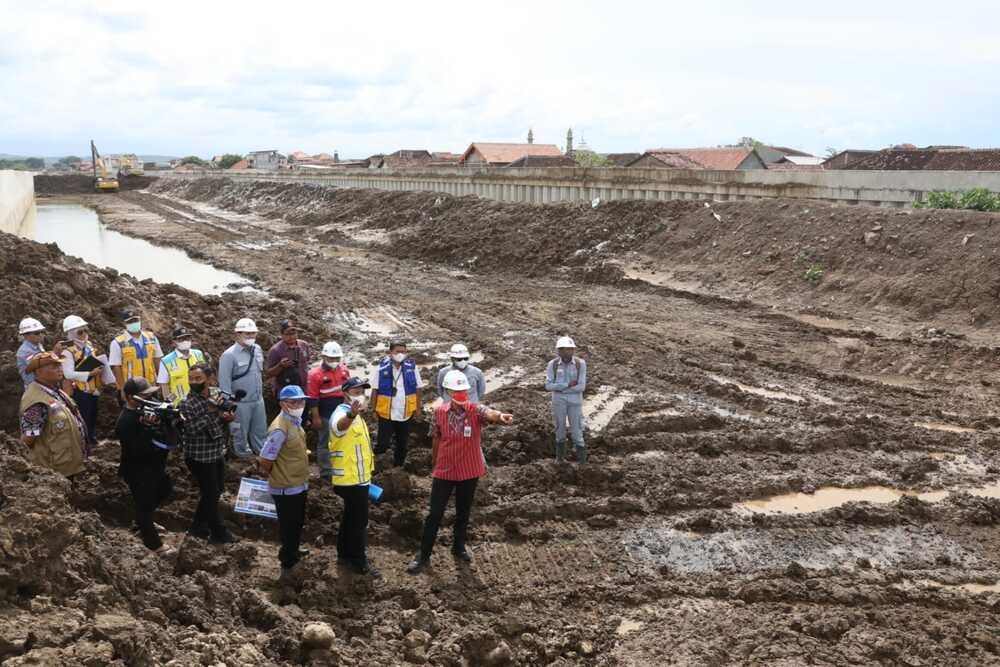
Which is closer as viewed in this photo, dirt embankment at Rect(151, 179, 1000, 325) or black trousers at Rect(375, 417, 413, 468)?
black trousers at Rect(375, 417, 413, 468)

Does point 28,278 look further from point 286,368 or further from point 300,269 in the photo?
point 300,269

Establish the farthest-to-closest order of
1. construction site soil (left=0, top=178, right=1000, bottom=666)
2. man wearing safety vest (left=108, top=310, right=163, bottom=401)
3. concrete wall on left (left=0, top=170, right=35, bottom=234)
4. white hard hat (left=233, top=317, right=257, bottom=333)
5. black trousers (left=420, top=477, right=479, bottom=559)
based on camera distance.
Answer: concrete wall on left (left=0, top=170, right=35, bottom=234), man wearing safety vest (left=108, top=310, right=163, bottom=401), white hard hat (left=233, top=317, right=257, bottom=333), black trousers (left=420, top=477, right=479, bottom=559), construction site soil (left=0, top=178, right=1000, bottom=666)

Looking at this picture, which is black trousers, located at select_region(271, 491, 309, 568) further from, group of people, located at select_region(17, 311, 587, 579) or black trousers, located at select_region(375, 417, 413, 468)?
black trousers, located at select_region(375, 417, 413, 468)

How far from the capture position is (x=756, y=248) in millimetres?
20125

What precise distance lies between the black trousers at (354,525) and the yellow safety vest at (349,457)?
94 millimetres

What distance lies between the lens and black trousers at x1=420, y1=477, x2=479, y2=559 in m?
6.30

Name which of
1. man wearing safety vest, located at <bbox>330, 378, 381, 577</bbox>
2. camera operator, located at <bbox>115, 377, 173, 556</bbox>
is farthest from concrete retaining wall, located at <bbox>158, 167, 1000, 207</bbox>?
camera operator, located at <bbox>115, 377, 173, 556</bbox>

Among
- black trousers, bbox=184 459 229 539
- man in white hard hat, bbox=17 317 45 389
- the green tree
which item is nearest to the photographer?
black trousers, bbox=184 459 229 539

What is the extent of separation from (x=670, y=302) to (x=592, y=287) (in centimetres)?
285

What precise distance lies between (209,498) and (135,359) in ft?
8.27

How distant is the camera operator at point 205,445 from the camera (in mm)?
6000

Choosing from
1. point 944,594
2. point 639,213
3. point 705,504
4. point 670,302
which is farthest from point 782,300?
point 944,594

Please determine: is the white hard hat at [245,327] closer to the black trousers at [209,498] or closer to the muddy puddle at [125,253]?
the black trousers at [209,498]

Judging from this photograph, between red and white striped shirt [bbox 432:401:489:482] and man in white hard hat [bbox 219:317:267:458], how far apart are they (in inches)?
98.0
